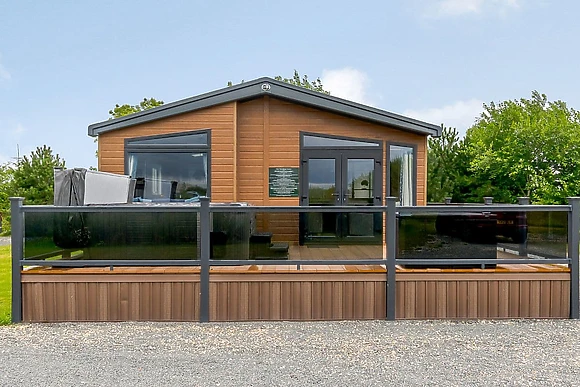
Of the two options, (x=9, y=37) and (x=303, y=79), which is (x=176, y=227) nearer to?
(x=9, y=37)

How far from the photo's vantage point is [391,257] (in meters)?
5.01

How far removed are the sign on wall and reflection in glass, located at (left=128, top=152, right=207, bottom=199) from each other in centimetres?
116

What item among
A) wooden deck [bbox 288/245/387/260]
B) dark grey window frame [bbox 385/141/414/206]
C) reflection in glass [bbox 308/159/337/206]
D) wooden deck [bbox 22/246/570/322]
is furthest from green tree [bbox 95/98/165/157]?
wooden deck [bbox 288/245/387/260]

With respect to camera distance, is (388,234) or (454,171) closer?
(388,234)

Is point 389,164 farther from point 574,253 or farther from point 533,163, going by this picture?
point 533,163

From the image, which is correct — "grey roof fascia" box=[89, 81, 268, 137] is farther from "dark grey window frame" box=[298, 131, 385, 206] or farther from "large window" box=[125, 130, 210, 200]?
"dark grey window frame" box=[298, 131, 385, 206]

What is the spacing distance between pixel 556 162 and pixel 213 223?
1671 centimetres

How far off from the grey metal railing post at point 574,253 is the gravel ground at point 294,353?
276 millimetres

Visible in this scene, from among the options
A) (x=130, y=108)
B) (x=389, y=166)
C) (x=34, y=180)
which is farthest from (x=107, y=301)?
(x=130, y=108)

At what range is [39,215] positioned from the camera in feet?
16.2

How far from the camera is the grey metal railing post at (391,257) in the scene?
16.3ft

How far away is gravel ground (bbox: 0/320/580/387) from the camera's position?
10.8 ft

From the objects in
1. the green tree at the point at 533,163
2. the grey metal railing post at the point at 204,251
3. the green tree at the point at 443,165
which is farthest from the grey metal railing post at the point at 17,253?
the green tree at the point at 533,163

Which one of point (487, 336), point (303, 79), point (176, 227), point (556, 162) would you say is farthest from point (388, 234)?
point (303, 79)
